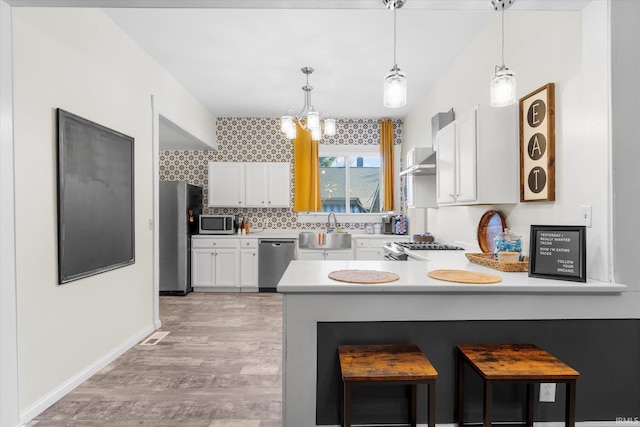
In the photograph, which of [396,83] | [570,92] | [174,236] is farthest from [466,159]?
[174,236]

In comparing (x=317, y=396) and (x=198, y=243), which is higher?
(x=198, y=243)

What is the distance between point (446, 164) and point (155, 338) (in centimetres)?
311

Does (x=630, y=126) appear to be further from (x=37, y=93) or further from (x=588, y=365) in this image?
(x=37, y=93)

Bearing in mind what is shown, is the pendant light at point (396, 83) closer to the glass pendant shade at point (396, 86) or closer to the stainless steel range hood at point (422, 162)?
the glass pendant shade at point (396, 86)

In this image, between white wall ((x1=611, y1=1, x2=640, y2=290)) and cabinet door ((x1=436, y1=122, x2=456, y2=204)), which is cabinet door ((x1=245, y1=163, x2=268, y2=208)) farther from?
white wall ((x1=611, y1=1, x2=640, y2=290))

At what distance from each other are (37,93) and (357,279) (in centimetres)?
216

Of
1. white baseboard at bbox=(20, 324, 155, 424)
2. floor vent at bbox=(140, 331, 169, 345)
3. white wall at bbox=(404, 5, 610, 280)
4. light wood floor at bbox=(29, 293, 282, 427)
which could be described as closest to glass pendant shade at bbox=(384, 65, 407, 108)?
white wall at bbox=(404, 5, 610, 280)

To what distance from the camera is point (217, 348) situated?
306cm

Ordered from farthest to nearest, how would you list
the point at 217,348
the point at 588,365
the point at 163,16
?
the point at 217,348, the point at 163,16, the point at 588,365

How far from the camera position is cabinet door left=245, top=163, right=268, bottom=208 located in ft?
18.1

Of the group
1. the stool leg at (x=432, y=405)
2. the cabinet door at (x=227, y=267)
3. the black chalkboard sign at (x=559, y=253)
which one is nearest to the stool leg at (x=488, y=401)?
the stool leg at (x=432, y=405)

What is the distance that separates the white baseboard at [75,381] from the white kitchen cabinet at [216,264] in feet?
6.32

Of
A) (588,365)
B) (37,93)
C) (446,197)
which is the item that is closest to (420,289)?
(588,365)

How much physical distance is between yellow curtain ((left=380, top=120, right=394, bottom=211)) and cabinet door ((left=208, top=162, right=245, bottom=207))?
2249mm
